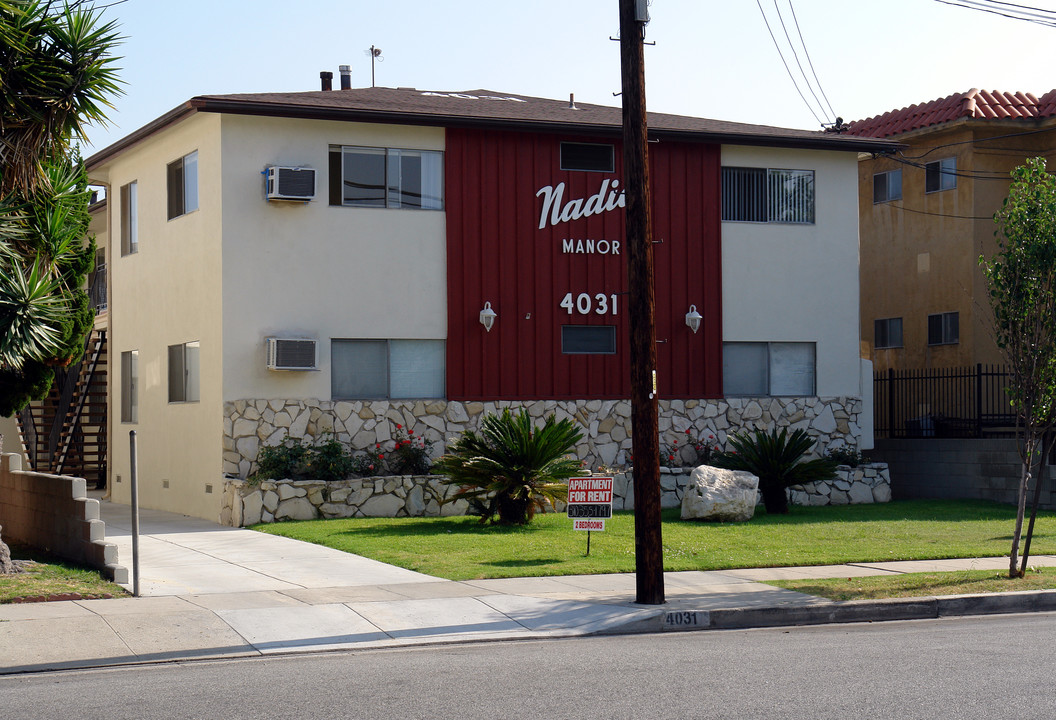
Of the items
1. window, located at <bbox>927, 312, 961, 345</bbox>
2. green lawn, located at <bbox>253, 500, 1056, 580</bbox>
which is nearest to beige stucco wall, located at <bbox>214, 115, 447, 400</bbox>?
green lawn, located at <bbox>253, 500, 1056, 580</bbox>

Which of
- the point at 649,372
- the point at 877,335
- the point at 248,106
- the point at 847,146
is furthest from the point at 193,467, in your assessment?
the point at 877,335

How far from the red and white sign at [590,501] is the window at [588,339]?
807 cm

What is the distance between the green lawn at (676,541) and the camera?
47.5ft

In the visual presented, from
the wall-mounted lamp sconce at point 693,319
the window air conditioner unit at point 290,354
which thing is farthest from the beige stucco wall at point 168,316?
the wall-mounted lamp sconce at point 693,319

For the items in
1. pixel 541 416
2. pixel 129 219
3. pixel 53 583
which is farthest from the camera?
pixel 129 219

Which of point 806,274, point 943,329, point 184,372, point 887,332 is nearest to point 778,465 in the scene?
point 806,274

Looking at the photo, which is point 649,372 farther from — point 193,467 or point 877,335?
point 877,335

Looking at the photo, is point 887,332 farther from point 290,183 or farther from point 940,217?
point 290,183

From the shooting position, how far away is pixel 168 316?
2270 cm

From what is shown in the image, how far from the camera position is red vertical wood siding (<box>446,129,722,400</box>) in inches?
852

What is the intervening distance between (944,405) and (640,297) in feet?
56.8

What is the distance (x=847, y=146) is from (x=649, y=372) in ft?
45.7

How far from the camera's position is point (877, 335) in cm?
3131

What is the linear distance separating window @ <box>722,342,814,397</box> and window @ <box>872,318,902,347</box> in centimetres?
731
